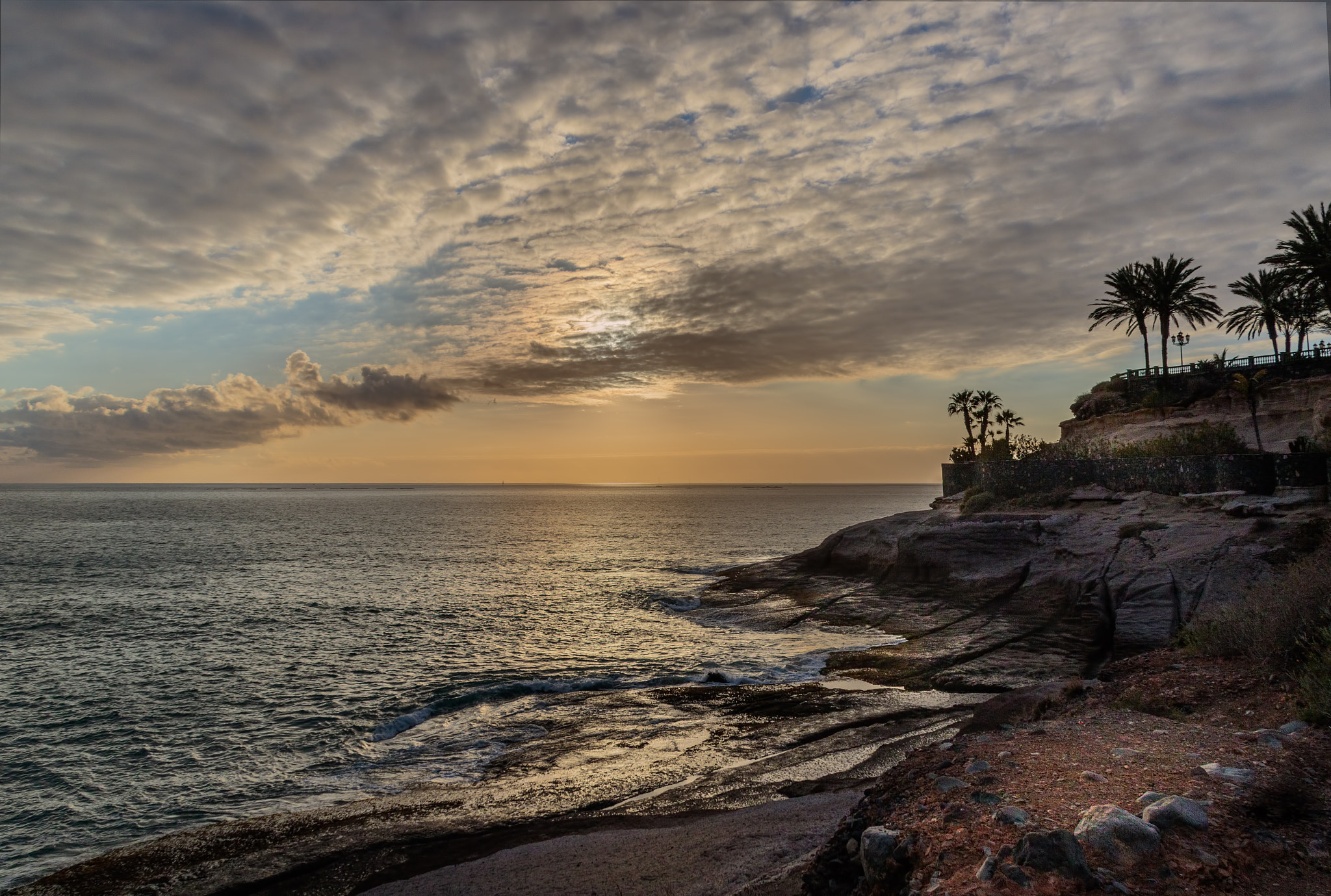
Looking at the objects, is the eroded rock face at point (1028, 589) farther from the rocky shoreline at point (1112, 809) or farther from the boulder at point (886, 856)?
the boulder at point (886, 856)

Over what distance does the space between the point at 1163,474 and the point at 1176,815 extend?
30576mm

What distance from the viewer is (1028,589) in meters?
27.2

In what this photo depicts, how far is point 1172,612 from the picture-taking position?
21.7m

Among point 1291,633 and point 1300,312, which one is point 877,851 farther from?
point 1300,312

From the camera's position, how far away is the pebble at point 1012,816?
7.12 metres

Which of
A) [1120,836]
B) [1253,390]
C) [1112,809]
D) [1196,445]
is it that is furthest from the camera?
[1253,390]

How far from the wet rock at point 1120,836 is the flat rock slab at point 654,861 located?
131 inches

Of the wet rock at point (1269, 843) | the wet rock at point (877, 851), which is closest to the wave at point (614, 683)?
the wet rock at point (877, 851)

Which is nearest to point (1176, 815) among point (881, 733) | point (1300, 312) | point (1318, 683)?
point (1318, 683)

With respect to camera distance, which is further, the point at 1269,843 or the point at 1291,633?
the point at 1291,633

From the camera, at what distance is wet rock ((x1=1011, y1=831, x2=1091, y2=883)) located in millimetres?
5961

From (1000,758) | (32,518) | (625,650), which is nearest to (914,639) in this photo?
(625,650)

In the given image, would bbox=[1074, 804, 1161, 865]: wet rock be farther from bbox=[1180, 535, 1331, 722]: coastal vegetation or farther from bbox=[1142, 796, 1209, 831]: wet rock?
bbox=[1180, 535, 1331, 722]: coastal vegetation

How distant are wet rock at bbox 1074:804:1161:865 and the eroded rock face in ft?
42.9
